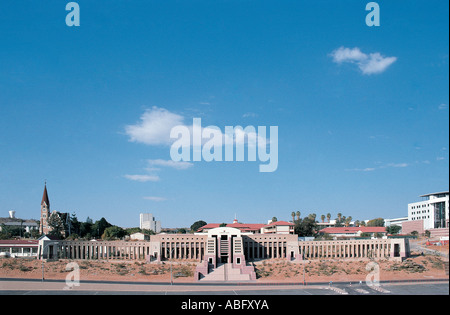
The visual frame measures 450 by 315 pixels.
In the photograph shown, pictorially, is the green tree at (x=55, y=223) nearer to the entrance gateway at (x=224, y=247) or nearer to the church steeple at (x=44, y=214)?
the church steeple at (x=44, y=214)

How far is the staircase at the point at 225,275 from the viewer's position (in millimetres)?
80475

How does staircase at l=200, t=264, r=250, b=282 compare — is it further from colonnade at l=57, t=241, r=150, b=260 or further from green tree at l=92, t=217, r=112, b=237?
green tree at l=92, t=217, r=112, b=237

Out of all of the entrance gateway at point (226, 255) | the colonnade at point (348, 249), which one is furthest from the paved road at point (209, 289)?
A: the colonnade at point (348, 249)

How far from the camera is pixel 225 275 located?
83.3 metres

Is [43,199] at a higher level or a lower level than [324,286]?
higher

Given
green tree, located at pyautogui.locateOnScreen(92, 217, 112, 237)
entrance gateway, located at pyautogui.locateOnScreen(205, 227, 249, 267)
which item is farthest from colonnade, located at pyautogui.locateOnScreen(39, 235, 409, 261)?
green tree, located at pyautogui.locateOnScreen(92, 217, 112, 237)

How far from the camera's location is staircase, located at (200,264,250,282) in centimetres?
8047

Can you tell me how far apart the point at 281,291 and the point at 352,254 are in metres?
47.5

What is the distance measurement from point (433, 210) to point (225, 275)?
98.1 meters

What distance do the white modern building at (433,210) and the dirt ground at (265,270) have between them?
51.3 m

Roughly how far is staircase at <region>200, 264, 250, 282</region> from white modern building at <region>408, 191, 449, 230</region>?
8618 centimetres
